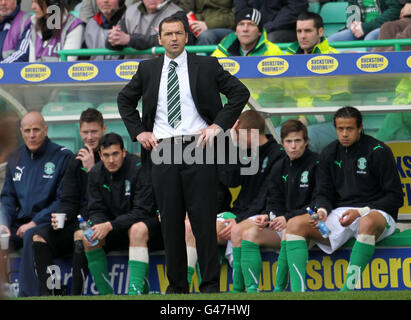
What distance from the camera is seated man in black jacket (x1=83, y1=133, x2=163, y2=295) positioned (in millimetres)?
7961

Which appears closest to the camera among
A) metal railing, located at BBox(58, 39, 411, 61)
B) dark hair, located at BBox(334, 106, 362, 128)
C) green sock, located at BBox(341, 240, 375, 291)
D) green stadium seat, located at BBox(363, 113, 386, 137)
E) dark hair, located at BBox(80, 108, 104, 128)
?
green sock, located at BBox(341, 240, 375, 291)

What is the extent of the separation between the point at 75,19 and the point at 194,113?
15.2ft

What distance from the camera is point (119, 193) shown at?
827cm

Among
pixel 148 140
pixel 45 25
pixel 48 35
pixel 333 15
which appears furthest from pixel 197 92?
pixel 333 15

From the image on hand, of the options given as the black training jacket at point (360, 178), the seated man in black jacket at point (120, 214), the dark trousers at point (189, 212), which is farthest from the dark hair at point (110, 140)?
the dark trousers at point (189, 212)

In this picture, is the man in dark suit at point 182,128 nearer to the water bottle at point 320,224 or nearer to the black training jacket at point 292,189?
the water bottle at point 320,224

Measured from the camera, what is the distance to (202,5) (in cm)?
1104

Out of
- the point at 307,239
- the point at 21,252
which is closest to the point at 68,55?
the point at 21,252

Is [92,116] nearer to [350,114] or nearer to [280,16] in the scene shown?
[350,114]

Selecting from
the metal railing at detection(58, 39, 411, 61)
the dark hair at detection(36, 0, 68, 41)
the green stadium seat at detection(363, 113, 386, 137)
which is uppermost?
the dark hair at detection(36, 0, 68, 41)

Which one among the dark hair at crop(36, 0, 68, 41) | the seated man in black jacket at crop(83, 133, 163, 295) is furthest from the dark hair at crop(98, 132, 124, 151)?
the dark hair at crop(36, 0, 68, 41)

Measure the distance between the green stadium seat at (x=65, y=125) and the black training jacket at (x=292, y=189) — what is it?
7.28ft

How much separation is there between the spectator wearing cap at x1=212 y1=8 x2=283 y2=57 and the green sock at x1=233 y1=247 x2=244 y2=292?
2.22 metres

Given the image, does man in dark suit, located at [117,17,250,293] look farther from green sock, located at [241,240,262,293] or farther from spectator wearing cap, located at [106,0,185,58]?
spectator wearing cap, located at [106,0,185,58]
